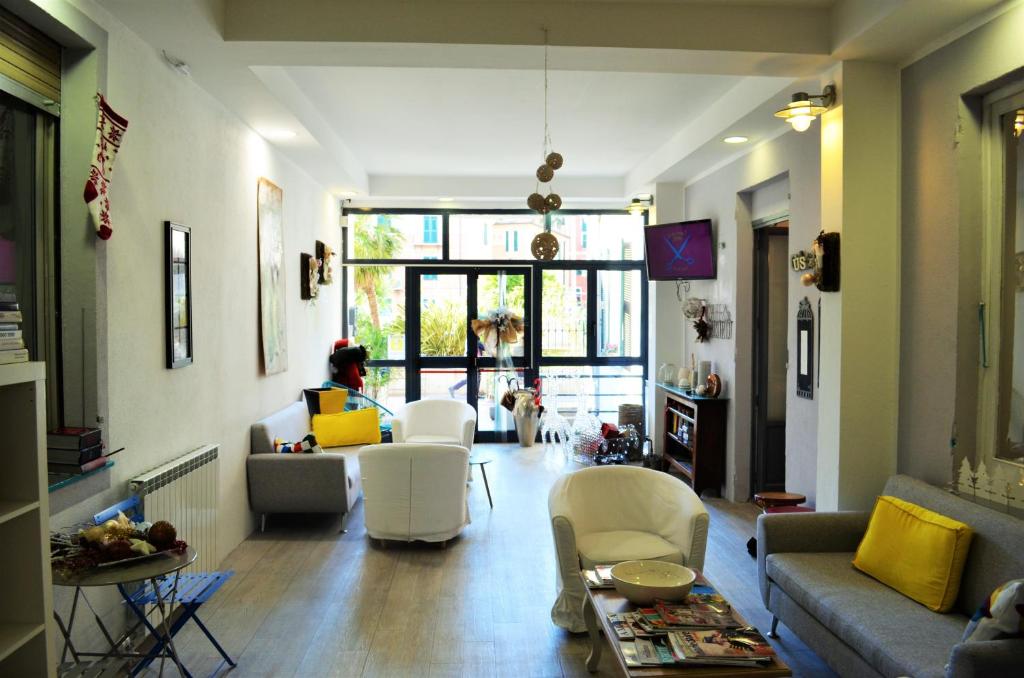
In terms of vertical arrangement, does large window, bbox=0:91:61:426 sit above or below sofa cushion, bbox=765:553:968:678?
above

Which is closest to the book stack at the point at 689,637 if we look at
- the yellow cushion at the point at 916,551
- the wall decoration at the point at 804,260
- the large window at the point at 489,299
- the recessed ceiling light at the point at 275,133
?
the yellow cushion at the point at 916,551

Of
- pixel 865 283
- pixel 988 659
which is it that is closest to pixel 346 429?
pixel 865 283

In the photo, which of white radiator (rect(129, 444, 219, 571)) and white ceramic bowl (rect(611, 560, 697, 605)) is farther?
white radiator (rect(129, 444, 219, 571))

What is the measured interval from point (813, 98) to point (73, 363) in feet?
12.5

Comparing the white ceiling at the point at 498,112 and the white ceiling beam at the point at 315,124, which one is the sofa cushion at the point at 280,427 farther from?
the white ceiling at the point at 498,112

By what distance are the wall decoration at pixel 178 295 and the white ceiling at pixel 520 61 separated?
940mm

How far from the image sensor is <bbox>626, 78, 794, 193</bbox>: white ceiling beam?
181 inches

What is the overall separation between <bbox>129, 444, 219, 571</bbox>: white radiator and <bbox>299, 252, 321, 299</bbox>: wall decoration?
278cm

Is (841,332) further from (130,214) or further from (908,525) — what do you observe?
(130,214)

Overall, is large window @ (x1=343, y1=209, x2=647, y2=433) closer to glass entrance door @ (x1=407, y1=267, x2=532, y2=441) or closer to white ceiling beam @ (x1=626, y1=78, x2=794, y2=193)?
glass entrance door @ (x1=407, y1=267, x2=532, y2=441)

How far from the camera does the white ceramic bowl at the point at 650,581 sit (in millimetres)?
2742

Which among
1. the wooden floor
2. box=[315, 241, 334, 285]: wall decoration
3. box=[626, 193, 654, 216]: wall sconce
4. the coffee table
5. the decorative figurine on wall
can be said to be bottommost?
the wooden floor

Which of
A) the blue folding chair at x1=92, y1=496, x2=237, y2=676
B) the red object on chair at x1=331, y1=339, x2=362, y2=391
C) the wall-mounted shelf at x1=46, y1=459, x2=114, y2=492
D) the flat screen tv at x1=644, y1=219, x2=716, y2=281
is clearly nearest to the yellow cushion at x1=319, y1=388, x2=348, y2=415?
the red object on chair at x1=331, y1=339, x2=362, y2=391

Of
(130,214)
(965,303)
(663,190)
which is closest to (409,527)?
(130,214)
